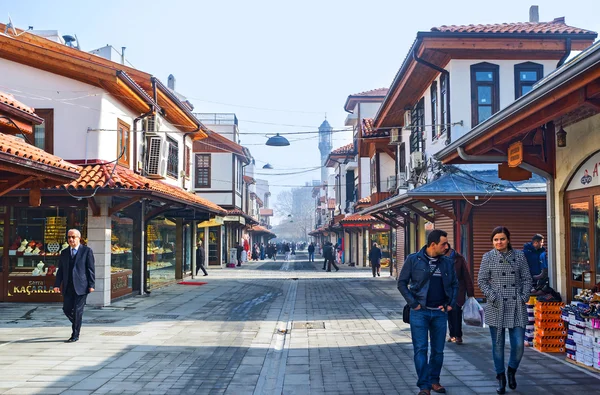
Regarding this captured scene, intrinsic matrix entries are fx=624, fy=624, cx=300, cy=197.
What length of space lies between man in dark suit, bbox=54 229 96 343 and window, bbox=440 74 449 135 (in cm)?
1048

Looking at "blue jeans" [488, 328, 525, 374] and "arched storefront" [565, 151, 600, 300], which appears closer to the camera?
"blue jeans" [488, 328, 525, 374]

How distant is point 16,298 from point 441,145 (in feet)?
38.7

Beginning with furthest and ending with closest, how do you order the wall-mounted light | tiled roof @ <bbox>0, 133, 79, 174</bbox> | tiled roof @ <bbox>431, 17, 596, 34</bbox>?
tiled roof @ <bbox>431, 17, 596, 34</bbox> → the wall-mounted light → tiled roof @ <bbox>0, 133, 79, 174</bbox>

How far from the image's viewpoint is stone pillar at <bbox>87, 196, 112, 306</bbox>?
1480 cm

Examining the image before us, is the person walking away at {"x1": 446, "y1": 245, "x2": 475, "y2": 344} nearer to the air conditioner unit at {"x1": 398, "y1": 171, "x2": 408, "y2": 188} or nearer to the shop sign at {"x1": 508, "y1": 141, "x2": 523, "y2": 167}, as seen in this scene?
the shop sign at {"x1": 508, "y1": 141, "x2": 523, "y2": 167}

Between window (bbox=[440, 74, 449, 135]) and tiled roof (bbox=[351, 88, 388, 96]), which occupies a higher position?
tiled roof (bbox=[351, 88, 388, 96])

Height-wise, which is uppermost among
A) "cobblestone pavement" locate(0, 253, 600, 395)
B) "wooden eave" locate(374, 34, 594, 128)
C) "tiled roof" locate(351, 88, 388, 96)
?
"tiled roof" locate(351, 88, 388, 96)

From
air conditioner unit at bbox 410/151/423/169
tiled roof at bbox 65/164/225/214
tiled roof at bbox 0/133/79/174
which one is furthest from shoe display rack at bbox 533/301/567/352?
air conditioner unit at bbox 410/151/423/169

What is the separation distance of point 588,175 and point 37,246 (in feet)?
41.0

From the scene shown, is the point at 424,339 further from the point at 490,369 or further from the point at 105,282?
the point at 105,282

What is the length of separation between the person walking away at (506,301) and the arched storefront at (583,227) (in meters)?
2.32

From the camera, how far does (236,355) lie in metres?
8.97

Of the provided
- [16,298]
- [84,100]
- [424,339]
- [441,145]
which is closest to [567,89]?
[424,339]

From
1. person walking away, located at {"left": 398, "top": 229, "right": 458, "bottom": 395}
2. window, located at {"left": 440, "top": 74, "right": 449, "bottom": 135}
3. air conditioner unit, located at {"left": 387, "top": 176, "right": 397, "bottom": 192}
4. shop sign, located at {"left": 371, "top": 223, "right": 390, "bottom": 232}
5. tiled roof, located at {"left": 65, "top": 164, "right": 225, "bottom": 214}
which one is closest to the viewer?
person walking away, located at {"left": 398, "top": 229, "right": 458, "bottom": 395}
